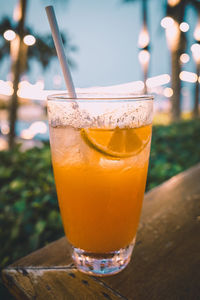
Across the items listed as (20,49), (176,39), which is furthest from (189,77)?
(20,49)

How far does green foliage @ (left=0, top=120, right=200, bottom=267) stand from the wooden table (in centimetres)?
39

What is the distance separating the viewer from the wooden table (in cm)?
72

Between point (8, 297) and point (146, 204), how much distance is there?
0.70m

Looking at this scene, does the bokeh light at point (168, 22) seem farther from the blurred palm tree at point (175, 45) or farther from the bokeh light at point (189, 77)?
the bokeh light at point (189, 77)

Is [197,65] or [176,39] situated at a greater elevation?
[176,39]

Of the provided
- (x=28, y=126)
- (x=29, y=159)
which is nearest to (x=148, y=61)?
(x=28, y=126)

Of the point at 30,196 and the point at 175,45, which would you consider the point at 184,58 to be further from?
the point at 30,196

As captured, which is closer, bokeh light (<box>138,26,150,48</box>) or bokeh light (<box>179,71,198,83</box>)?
bokeh light (<box>138,26,150,48</box>)

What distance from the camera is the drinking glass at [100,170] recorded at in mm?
692

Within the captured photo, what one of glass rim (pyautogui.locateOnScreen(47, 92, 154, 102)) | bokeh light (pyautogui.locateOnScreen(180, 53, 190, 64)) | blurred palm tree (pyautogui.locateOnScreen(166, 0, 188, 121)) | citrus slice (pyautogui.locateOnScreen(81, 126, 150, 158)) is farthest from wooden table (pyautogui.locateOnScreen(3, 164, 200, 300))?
bokeh light (pyautogui.locateOnScreen(180, 53, 190, 64))

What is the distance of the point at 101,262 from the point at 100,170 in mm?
297

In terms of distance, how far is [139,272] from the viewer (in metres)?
0.79

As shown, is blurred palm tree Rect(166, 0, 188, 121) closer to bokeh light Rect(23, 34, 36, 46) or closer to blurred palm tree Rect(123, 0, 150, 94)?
blurred palm tree Rect(123, 0, 150, 94)

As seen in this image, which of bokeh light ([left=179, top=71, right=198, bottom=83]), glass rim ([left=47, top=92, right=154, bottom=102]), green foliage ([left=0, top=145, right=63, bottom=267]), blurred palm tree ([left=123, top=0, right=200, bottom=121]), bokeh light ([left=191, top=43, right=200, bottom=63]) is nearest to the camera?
glass rim ([left=47, top=92, right=154, bottom=102])
